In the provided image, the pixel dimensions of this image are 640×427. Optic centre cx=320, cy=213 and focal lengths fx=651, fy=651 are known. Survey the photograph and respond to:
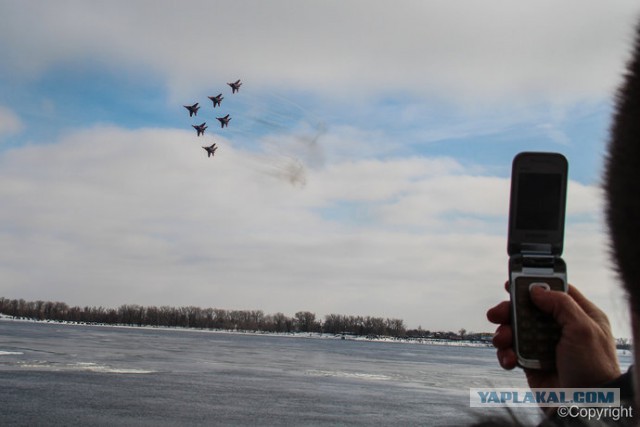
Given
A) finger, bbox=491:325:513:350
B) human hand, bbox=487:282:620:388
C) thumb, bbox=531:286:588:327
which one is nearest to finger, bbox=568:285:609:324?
human hand, bbox=487:282:620:388

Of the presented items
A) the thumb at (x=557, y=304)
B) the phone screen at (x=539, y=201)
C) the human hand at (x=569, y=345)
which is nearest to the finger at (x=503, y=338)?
the human hand at (x=569, y=345)

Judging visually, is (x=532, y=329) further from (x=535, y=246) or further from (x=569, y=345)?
(x=535, y=246)

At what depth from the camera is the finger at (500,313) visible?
2.11 meters

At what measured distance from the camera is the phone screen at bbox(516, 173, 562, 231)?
2139mm

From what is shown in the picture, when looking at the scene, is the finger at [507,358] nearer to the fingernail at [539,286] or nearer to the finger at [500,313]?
the finger at [500,313]

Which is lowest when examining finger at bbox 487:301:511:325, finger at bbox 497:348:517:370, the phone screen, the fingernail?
finger at bbox 497:348:517:370

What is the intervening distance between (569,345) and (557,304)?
0.46 ft

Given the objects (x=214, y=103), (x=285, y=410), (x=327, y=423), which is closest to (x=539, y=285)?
(x=327, y=423)

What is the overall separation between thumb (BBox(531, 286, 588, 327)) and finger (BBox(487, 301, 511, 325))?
0.34 ft

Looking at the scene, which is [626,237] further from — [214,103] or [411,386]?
[214,103]

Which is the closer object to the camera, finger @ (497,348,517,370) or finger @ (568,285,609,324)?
finger @ (497,348,517,370)

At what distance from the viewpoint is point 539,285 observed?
2.05m

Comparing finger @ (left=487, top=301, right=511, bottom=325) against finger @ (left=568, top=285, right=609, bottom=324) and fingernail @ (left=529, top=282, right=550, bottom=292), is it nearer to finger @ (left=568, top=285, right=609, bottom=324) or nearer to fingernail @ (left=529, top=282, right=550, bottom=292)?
fingernail @ (left=529, top=282, right=550, bottom=292)

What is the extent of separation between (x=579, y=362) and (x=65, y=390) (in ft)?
88.6
